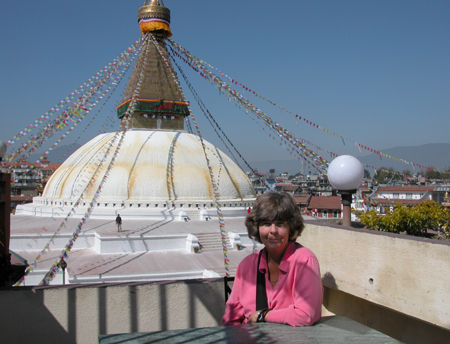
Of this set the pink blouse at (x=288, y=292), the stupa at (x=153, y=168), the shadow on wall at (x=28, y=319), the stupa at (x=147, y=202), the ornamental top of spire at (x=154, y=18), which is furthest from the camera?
the ornamental top of spire at (x=154, y=18)

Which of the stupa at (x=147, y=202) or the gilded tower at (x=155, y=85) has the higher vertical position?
the gilded tower at (x=155, y=85)

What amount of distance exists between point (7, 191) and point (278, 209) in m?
3.00

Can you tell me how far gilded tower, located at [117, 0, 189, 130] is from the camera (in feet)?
54.1

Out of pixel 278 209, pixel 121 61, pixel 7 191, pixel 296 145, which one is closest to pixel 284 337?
pixel 278 209

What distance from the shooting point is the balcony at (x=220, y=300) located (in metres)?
2.50

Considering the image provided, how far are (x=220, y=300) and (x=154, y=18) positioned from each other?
15636 mm

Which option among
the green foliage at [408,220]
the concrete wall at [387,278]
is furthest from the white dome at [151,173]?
the concrete wall at [387,278]

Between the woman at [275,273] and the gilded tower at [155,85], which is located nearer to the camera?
the woman at [275,273]

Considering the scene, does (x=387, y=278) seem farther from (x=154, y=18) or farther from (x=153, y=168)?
(x=154, y=18)

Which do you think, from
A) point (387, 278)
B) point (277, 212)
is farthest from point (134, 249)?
point (277, 212)

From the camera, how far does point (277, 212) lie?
2.25m

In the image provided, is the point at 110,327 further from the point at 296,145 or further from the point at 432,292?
the point at 296,145

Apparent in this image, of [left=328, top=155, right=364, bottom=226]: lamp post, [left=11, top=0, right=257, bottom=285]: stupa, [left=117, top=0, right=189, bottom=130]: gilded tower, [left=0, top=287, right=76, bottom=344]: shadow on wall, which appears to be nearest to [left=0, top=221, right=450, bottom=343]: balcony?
[left=0, top=287, right=76, bottom=344]: shadow on wall

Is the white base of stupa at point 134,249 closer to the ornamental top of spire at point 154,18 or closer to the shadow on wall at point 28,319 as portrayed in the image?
the shadow on wall at point 28,319
